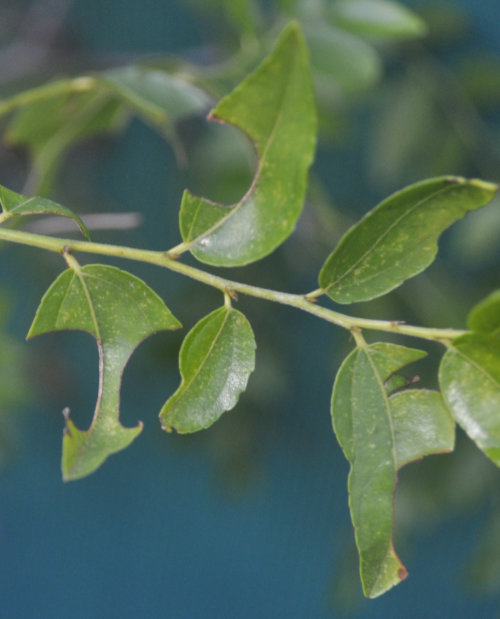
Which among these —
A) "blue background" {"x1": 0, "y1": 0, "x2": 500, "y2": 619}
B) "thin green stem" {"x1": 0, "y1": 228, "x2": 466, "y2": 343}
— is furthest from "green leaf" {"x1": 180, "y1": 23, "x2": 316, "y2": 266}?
"blue background" {"x1": 0, "y1": 0, "x2": 500, "y2": 619}

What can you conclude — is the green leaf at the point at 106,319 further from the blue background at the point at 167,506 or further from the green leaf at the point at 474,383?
the blue background at the point at 167,506

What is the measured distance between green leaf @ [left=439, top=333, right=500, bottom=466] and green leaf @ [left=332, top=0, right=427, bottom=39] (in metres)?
0.22

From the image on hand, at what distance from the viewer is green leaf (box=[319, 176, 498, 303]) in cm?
16

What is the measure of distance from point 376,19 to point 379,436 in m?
0.25

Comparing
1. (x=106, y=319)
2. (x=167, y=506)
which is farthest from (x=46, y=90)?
(x=167, y=506)

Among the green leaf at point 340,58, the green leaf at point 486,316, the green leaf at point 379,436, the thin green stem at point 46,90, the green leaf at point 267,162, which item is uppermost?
the thin green stem at point 46,90

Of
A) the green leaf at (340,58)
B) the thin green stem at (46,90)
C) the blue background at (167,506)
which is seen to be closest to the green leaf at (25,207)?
the thin green stem at (46,90)

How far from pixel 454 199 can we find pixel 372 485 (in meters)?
0.07

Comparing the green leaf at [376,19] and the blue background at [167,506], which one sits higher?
the green leaf at [376,19]

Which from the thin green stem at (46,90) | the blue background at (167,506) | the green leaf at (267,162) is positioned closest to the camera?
the green leaf at (267,162)

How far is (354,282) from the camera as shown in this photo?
0.18 m

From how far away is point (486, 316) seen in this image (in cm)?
17

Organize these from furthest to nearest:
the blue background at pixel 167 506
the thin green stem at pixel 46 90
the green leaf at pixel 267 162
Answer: the blue background at pixel 167 506, the thin green stem at pixel 46 90, the green leaf at pixel 267 162

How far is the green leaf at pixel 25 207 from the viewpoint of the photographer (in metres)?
0.17
